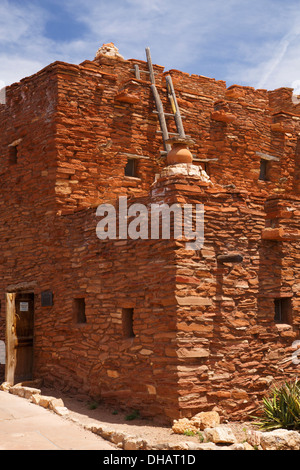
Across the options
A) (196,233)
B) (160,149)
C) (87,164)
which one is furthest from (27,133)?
(196,233)

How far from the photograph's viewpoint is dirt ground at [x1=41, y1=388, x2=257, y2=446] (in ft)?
24.6

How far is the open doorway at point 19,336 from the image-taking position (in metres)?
11.0

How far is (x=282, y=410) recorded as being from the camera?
830 centimetres

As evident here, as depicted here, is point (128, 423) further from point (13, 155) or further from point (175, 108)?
point (175, 108)

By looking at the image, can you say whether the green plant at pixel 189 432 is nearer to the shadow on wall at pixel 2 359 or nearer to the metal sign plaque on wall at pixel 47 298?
the metal sign plaque on wall at pixel 47 298

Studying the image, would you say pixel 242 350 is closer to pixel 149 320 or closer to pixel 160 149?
pixel 149 320

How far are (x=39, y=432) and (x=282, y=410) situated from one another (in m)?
3.76

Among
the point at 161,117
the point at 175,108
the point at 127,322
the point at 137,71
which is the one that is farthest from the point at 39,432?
the point at 137,71

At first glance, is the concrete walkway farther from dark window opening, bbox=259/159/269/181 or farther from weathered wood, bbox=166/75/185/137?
dark window opening, bbox=259/159/269/181

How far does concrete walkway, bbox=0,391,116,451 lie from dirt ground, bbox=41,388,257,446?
1.06 feet

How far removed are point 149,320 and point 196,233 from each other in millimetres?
1628

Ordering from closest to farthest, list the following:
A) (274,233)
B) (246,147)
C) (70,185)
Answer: (274,233) < (70,185) < (246,147)
